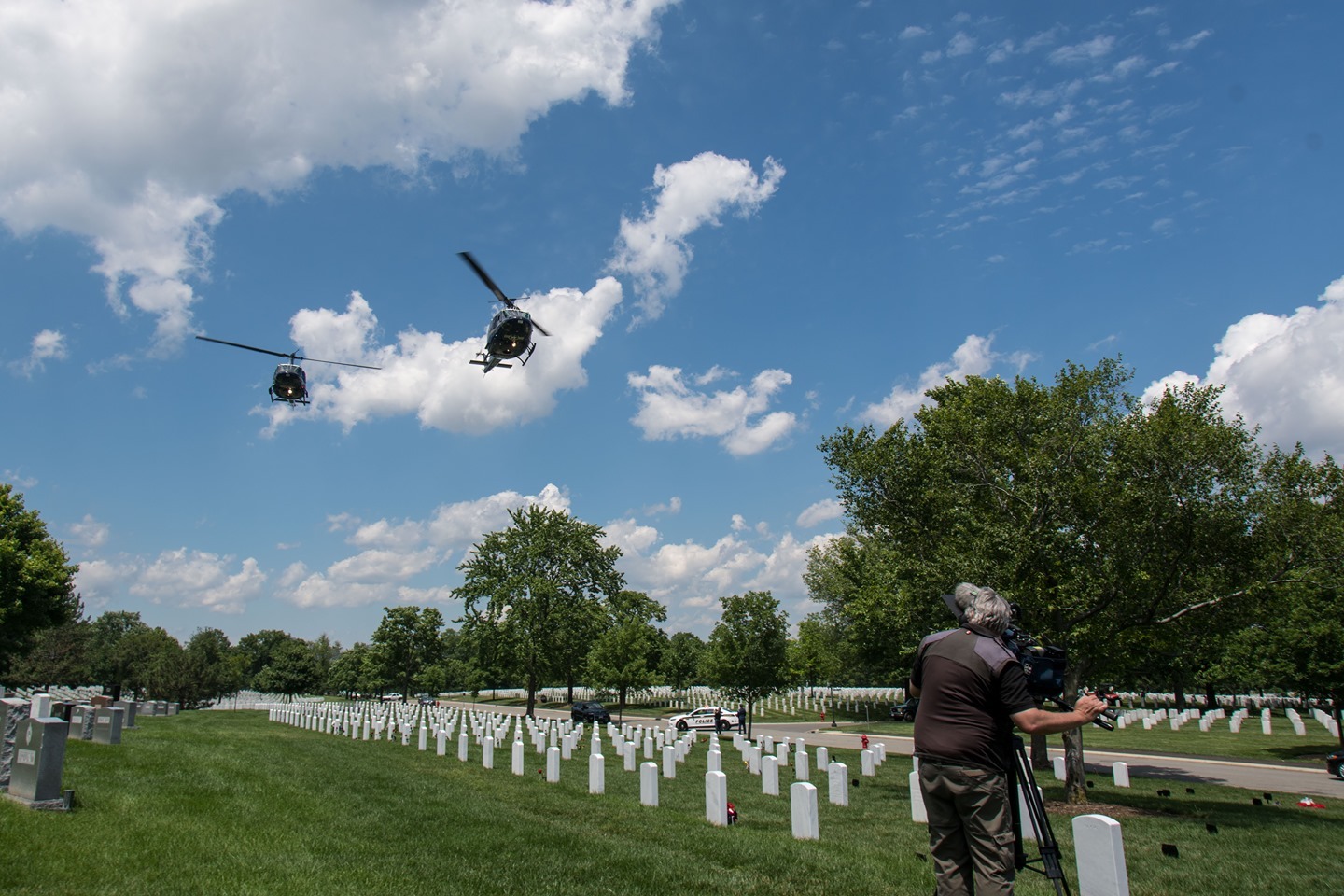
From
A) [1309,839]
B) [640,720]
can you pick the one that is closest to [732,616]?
[640,720]

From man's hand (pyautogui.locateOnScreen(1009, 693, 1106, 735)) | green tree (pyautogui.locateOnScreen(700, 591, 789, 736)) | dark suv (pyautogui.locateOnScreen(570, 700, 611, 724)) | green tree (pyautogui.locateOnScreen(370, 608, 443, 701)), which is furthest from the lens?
green tree (pyautogui.locateOnScreen(370, 608, 443, 701))

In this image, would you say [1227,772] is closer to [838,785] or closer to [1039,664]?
[838,785]

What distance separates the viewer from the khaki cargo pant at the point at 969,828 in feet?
12.6

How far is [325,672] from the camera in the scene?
290 feet

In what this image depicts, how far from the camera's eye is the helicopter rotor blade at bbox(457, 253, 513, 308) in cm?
1998

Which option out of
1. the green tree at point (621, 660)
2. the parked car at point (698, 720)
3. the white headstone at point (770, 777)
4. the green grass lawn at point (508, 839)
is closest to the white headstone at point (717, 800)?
the green grass lawn at point (508, 839)

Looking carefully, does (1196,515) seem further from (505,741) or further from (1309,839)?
(505,741)

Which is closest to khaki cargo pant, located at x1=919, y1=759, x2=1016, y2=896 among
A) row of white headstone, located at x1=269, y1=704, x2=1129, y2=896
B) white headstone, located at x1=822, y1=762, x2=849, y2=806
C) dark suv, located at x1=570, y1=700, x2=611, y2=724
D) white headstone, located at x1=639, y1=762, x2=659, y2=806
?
row of white headstone, located at x1=269, y1=704, x2=1129, y2=896

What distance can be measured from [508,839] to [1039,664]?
692 cm

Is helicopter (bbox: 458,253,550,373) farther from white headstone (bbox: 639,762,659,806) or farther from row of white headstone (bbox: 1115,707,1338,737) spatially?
row of white headstone (bbox: 1115,707,1338,737)

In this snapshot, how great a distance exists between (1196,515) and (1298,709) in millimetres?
41548

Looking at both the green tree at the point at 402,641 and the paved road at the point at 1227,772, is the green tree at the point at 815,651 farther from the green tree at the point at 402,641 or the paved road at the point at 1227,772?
the green tree at the point at 402,641

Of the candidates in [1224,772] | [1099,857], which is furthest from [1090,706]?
[1224,772]

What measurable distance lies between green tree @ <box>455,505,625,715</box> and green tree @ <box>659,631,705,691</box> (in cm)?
1414
